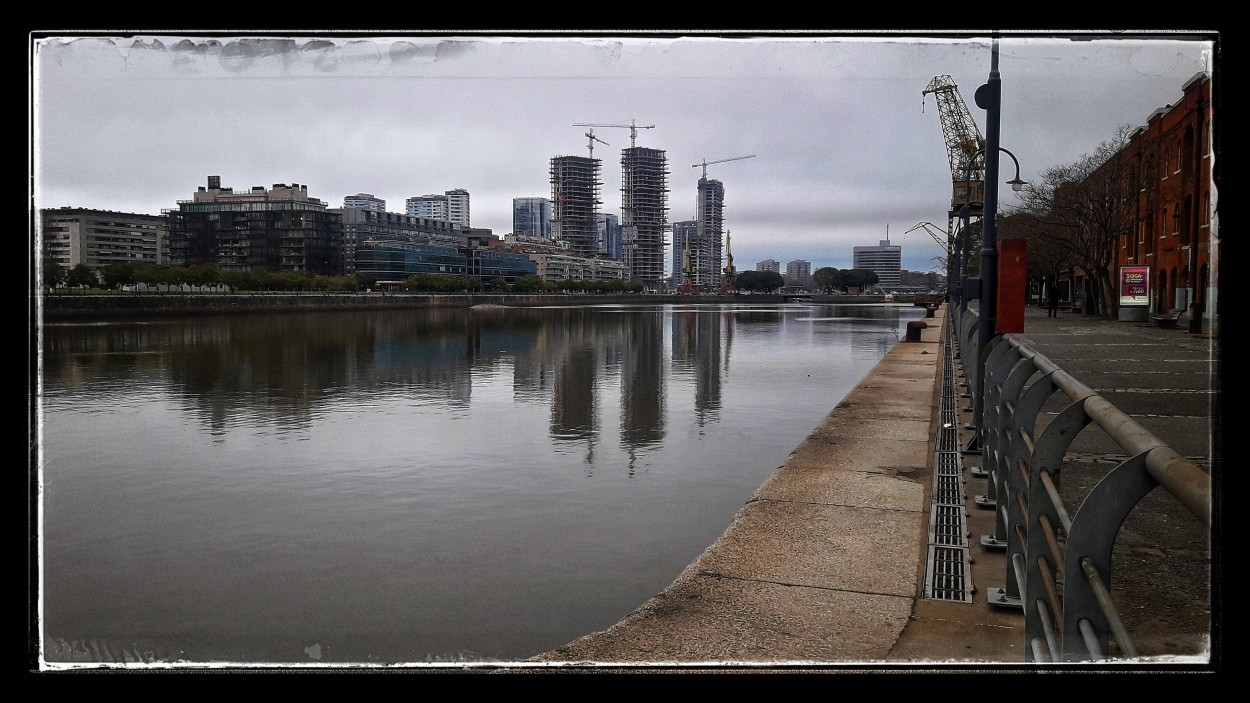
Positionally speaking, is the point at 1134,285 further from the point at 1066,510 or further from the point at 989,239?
the point at 1066,510

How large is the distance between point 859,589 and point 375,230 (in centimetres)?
17675

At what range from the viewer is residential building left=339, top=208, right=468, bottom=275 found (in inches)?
6457

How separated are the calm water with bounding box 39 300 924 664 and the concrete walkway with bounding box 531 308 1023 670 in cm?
68

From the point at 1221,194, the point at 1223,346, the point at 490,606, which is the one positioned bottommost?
the point at 490,606

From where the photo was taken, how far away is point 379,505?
356 inches

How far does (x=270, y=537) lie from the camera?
7891mm

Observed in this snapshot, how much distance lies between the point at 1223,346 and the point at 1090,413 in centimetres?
63

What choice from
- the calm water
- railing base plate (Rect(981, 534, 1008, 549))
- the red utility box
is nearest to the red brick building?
the calm water

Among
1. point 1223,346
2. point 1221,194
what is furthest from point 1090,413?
point 1221,194

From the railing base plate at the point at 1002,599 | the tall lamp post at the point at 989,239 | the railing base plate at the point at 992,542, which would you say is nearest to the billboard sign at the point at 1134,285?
the tall lamp post at the point at 989,239

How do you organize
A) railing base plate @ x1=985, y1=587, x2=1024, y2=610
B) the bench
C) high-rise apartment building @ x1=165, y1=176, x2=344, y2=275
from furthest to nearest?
high-rise apartment building @ x1=165, y1=176, x2=344, y2=275, the bench, railing base plate @ x1=985, y1=587, x2=1024, y2=610

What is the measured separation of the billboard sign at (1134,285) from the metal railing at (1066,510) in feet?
115

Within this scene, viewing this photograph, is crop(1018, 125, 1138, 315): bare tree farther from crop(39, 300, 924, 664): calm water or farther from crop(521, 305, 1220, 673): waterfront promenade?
crop(521, 305, 1220, 673): waterfront promenade

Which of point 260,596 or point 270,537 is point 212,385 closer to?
point 270,537
